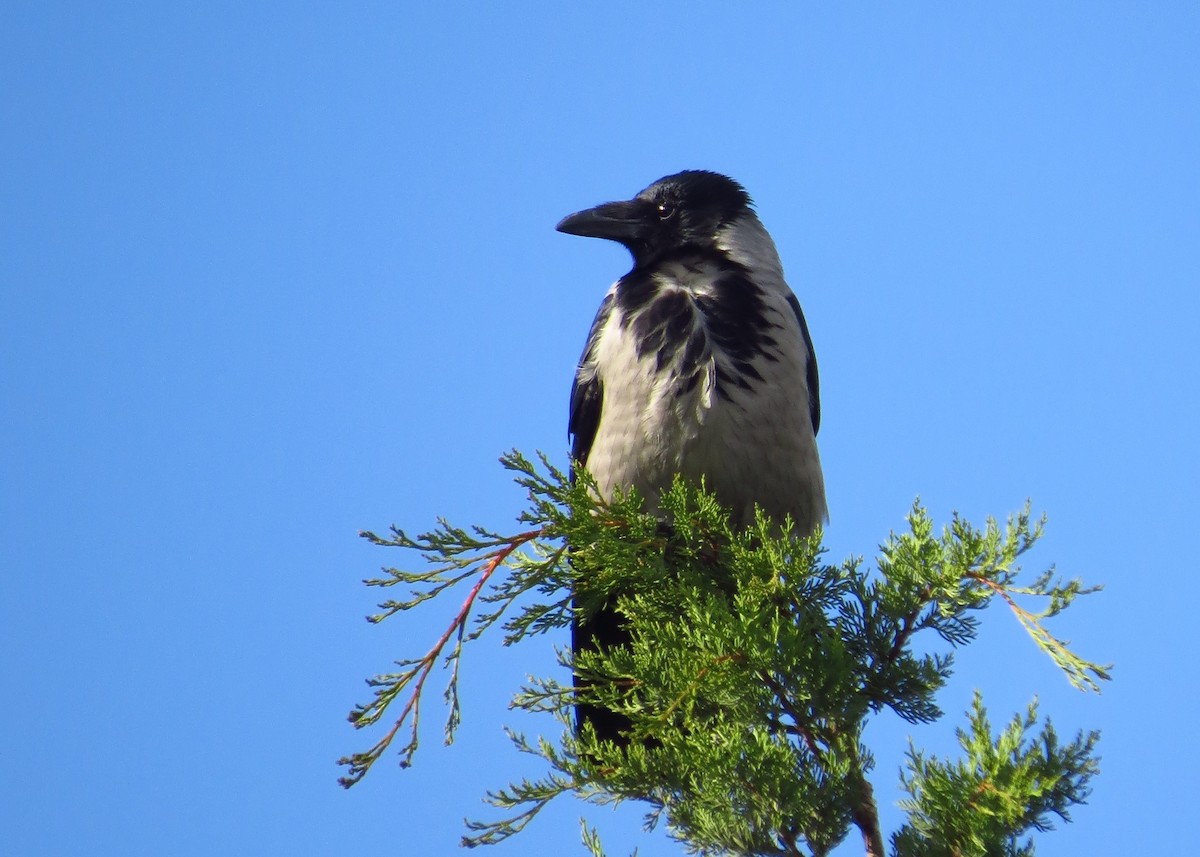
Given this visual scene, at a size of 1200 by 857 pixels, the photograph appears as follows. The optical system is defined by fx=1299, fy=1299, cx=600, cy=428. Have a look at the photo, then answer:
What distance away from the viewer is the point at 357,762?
2.98 m

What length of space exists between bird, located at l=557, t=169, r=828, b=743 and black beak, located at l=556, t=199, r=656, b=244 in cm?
21

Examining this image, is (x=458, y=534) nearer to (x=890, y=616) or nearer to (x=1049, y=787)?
(x=890, y=616)

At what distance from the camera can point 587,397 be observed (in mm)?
4918

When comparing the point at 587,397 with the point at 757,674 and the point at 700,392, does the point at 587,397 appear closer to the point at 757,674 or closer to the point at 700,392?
the point at 700,392

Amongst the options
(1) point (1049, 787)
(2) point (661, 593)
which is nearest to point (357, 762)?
(2) point (661, 593)

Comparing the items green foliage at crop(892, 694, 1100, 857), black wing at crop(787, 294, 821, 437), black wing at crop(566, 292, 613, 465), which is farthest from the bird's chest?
green foliage at crop(892, 694, 1100, 857)

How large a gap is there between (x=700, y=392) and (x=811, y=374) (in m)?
0.86

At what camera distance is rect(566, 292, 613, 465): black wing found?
489cm

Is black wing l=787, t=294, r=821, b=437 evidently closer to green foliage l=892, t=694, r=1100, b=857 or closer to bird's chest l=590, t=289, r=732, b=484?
bird's chest l=590, t=289, r=732, b=484

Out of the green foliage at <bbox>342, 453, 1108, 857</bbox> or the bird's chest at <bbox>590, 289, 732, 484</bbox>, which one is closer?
the green foliage at <bbox>342, 453, 1108, 857</bbox>

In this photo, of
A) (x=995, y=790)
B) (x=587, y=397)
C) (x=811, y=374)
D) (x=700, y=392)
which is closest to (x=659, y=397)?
(x=700, y=392)

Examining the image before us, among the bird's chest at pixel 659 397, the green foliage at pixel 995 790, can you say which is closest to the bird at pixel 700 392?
the bird's chest at pixel 659 397

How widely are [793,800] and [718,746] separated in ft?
0.68

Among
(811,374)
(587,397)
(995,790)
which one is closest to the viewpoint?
(995,790)
